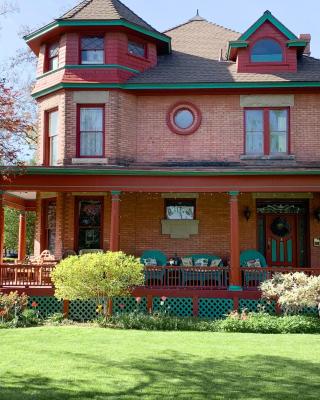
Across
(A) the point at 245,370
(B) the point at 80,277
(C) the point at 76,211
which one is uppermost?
(C) the point at 76,211

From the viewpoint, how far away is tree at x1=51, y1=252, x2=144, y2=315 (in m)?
12.6

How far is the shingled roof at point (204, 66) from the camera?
17.2m

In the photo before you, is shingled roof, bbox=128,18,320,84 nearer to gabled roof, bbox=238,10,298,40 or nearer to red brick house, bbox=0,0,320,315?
red brick house, bbox=0,0,320,315

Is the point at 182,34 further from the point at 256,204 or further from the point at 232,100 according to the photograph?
the point at 256,204

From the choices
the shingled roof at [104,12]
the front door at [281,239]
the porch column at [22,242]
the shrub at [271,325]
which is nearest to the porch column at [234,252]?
the shrub at [271,325]

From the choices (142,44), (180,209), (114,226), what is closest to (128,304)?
(114,226)

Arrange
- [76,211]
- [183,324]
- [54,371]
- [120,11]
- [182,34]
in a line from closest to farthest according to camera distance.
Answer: [54,371] → [183,324] → [76,211] → [120,11] → [182,34]

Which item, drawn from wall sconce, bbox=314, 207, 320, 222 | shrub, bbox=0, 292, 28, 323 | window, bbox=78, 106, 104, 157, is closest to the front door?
wall sconce, bbox=314, 207, 320, 222

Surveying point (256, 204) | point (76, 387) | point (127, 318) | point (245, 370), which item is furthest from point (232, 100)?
point (76, 387)

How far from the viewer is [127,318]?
40.8 feet

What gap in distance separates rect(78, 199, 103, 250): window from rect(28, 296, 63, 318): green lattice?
2.65 metres

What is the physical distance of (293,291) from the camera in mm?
12758

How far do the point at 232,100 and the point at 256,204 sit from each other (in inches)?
144

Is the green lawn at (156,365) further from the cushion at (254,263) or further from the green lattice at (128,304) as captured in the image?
the cushion at (254,263)
